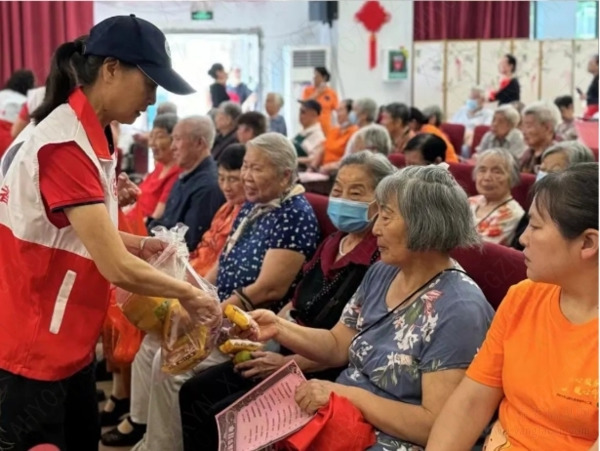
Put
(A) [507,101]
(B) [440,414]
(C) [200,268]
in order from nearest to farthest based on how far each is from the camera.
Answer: (B) [440,414] → (C) [200,268] → (A) [507,101]

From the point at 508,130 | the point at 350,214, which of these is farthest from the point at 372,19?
the point at 350,214

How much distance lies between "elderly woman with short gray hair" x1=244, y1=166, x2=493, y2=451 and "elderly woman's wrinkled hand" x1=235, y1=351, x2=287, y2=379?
26 centimetres

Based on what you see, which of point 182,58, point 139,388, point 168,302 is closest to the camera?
point 168,302

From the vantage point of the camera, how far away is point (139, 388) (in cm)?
281

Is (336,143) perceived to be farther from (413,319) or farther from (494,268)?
(413,319)

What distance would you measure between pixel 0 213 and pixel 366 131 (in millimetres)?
Answer: 3281

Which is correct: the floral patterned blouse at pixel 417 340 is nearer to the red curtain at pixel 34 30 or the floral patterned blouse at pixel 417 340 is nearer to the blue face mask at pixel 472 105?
the blue face mask at pixel 472 105

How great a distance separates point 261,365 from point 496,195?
5.73 feet

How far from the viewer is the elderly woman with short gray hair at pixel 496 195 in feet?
11.0

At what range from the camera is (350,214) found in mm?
2355

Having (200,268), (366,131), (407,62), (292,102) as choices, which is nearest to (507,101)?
(407,62)

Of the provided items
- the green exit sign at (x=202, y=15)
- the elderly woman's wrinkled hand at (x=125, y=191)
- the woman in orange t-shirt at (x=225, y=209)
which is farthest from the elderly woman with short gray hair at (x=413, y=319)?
the green exit sign at (x=202, y=15)

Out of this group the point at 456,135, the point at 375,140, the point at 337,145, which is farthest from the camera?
the point at 456,135

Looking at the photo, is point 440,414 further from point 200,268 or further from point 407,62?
point 407,62
